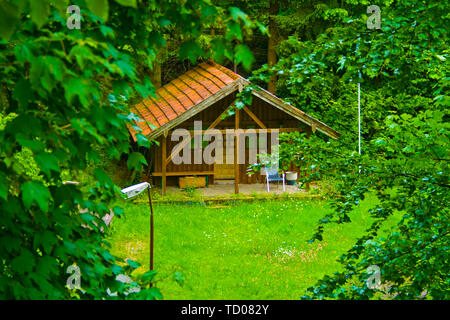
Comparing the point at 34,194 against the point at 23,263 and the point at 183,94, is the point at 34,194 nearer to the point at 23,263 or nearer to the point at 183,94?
the point at 23,263

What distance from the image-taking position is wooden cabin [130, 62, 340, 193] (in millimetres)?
18234

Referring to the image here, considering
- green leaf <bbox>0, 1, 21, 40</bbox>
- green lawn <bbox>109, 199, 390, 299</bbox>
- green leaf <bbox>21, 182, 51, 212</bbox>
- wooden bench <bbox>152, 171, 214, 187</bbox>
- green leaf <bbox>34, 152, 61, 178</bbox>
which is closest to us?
green leaf <bbox>0, 1, 21, 40</bbox>

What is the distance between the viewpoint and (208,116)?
2061 cm

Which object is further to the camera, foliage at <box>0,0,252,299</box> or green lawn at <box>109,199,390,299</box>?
green lawn at <box>109,199,390,299</box>

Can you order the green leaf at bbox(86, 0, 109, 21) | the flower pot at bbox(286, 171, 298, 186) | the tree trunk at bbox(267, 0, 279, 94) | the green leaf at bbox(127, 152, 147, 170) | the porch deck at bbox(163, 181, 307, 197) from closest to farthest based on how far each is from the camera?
1. the green leaf at bbox(86, 0, 109, 21)
2. the green leaf at bbox(127, 152, 147, 170)
3. the porch deck at bbox(163, 181, 307, 197)
4. the flower pot at bbox(286, 171, 298, 186)
5. the tree trunk at bbox(267, 0, 279, 94)

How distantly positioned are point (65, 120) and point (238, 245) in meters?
11.8

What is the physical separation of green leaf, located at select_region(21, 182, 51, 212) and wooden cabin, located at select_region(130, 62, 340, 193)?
48.6 ft

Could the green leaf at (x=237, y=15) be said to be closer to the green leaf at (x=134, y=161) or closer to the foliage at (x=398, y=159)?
the green leaf at (x=134, y=161)

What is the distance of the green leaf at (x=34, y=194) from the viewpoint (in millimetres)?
2498

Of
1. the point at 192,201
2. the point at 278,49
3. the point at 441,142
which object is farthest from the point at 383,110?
the point at 441,142

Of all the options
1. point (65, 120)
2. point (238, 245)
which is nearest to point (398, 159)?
point (65, 120)

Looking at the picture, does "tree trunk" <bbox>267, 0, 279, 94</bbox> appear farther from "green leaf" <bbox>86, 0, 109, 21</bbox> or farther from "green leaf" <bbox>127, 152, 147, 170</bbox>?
"green leaf" <bbox>86, 0, 109, 21</bbox>

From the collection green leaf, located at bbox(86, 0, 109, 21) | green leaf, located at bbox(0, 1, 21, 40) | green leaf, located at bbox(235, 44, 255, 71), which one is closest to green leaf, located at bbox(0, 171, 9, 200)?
green leaf, located at bbox(0, 1, 21, 40)
